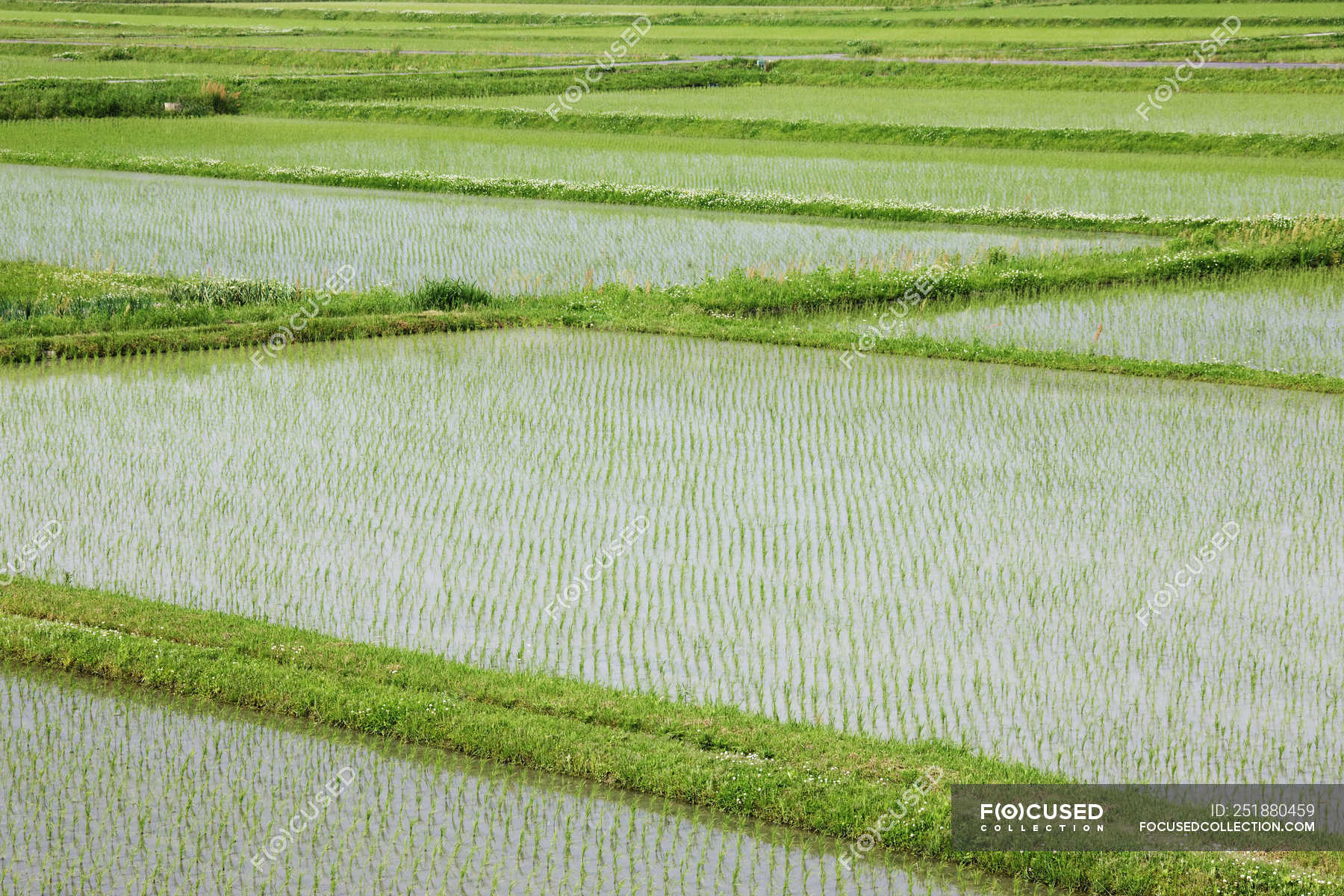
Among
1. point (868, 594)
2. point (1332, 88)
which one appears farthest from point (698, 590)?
point (1332, 88)

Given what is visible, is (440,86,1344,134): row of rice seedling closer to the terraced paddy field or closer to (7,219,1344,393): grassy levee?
the terraced paddy field

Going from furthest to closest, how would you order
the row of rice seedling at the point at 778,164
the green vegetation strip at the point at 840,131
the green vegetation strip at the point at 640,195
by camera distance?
1. the green vegetation strip at the point at 840,131
2. the row of rice seedling at the point at 778,164
3. the green vegetation strip at the point at 640,195

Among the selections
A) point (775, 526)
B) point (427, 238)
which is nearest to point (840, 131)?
point (427, 238)

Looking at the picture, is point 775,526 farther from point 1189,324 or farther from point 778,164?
point 778,164

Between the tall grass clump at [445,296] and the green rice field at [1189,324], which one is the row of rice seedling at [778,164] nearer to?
the green rice field at [1189,324]

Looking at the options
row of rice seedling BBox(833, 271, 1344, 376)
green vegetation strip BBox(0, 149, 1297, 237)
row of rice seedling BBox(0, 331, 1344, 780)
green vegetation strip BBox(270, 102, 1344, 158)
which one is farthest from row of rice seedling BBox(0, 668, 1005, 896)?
green vegetation strip BBox(270, 102, 1344, 158)

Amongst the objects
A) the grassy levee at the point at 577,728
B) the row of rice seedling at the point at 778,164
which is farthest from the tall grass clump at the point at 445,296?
the row of rice seedling at the point at 778,164
